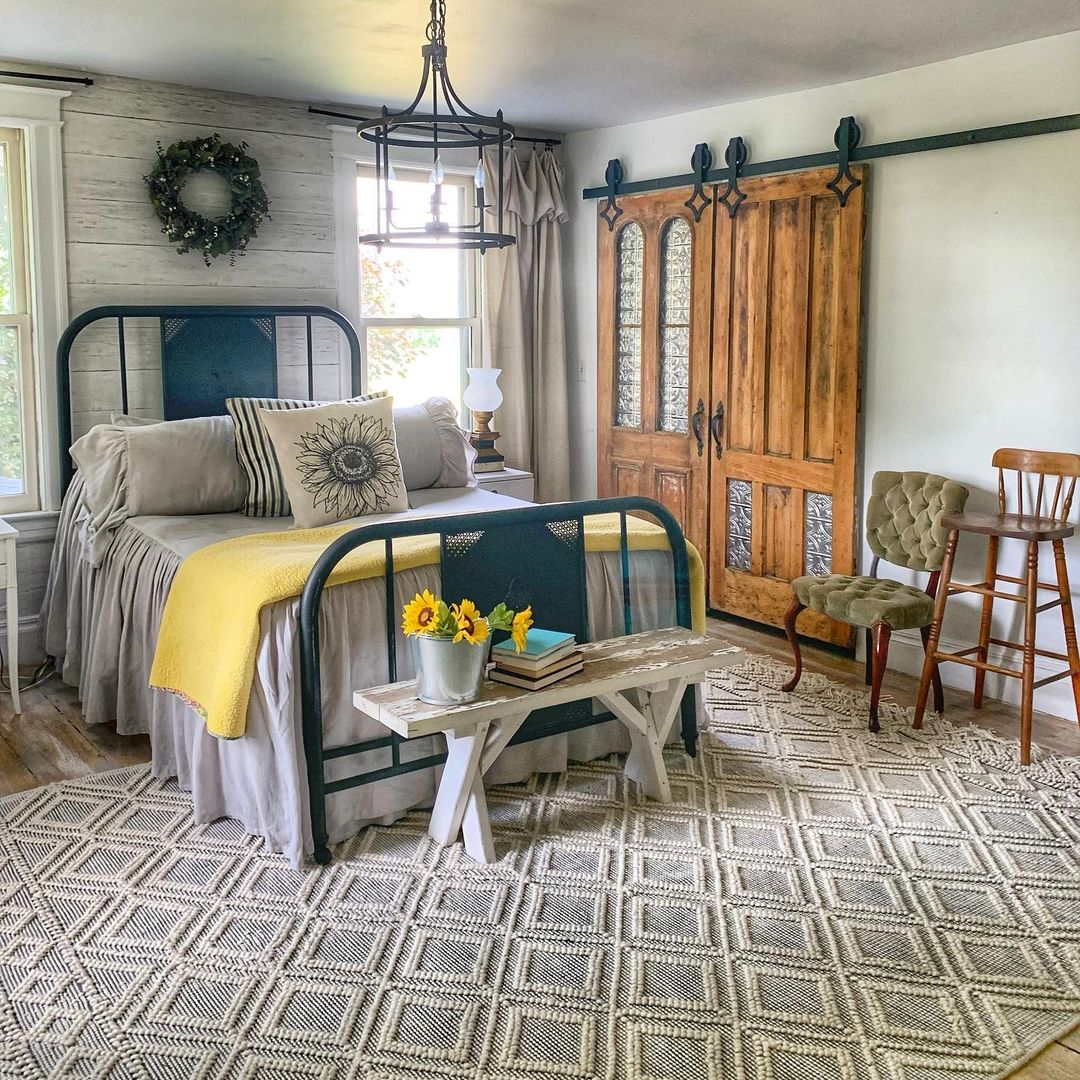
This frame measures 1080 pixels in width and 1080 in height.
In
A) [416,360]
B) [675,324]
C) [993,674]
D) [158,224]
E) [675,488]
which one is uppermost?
[158,224]

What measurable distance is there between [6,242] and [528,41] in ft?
7.13

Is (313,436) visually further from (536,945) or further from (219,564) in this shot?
(536,945)

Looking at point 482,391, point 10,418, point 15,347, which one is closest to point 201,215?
point 15,347

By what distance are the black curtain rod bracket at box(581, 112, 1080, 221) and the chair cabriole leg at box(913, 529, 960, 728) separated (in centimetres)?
141

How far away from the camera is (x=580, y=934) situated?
8.52ft

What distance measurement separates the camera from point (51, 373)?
14.8 feet

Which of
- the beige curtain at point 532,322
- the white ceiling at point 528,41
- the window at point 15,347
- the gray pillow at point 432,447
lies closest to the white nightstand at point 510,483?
the gray pillow at point 432,447

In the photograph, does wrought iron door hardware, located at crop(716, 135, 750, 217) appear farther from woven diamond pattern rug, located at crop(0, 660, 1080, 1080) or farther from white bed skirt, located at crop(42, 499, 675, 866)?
woven diamond pattern rug, located at crop(0, 660, 1080, 1080)

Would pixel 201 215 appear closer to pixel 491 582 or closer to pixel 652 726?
pixel 491 582

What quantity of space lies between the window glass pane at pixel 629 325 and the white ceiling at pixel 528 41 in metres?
0.86

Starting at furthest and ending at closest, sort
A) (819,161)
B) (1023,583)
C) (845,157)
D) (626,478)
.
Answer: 1. (626,478)
2. (819,161)
3. (845,157)
4. (1023,583)

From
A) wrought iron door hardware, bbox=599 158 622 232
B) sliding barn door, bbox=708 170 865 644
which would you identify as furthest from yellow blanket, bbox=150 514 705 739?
wrought iron door hardware, bbox=599 158 622 232

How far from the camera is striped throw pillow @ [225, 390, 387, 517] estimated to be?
408cm

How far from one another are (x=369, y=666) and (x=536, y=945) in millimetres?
904
